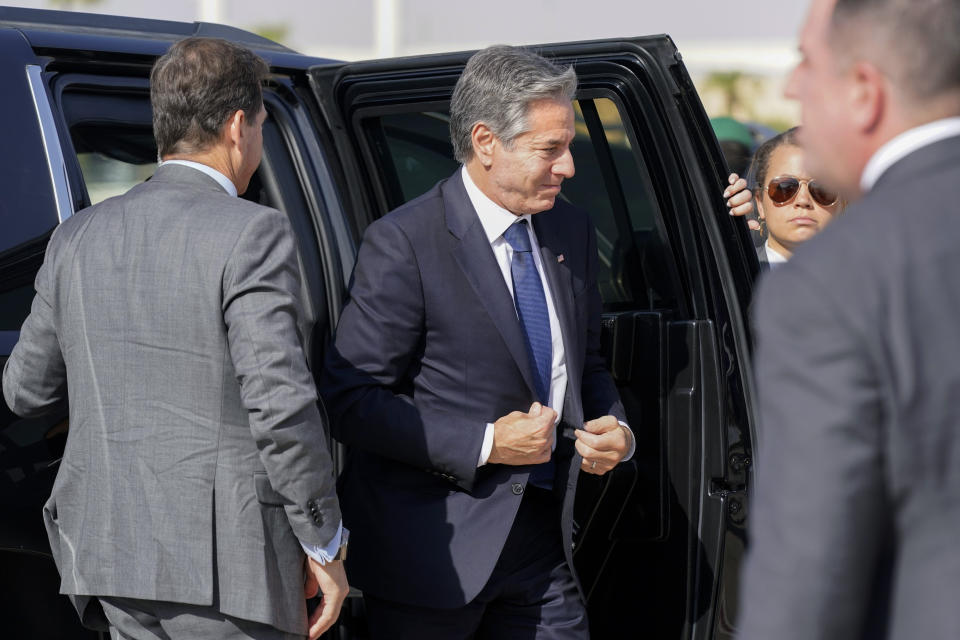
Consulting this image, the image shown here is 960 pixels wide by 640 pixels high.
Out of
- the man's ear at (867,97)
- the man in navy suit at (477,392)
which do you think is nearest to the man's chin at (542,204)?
the man in navy suit at (477,392)

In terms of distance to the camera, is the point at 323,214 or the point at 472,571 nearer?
the point at 472,571

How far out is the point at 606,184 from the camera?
10.2 feet

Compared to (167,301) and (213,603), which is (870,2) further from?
(213,603)

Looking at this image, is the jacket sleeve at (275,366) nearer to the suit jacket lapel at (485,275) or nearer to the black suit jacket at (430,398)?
the black suit jacket at (430,398)

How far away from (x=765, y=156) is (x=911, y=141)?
7.45 feet

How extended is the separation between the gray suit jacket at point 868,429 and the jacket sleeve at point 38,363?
1.48 meters

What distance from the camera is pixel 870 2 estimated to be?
51.2 inches

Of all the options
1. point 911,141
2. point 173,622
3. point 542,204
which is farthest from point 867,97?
point 173,622

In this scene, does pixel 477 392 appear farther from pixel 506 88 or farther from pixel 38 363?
pixel 38 363

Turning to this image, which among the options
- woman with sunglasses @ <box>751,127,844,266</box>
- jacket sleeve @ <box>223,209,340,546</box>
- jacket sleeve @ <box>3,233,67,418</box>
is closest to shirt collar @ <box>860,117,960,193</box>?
jacket sleeve @ <box>223,209,340,546</box>

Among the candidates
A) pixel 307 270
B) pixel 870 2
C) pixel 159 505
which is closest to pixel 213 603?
pixel 159 505

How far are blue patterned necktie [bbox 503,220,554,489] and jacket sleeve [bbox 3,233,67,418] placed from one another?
982 mm

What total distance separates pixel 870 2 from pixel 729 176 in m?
1.57

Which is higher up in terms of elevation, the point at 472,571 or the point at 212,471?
the point at 212,471
